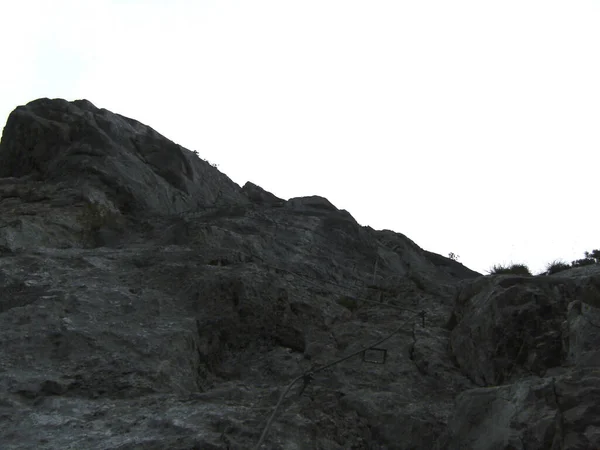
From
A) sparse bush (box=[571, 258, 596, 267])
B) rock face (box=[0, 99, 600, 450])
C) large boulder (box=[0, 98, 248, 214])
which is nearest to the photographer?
rock face (box=[0, 99, 600, 450])

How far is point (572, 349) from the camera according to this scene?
829cm

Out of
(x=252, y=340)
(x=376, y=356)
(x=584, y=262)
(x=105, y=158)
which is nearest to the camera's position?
(x=376, y=356)

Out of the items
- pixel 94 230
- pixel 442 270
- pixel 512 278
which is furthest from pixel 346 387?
pixel 442 270

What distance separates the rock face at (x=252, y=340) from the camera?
709 centimetres

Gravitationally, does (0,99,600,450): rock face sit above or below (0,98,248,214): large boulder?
below

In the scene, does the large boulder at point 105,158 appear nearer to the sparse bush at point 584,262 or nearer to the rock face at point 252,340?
the rock face at point 252,340

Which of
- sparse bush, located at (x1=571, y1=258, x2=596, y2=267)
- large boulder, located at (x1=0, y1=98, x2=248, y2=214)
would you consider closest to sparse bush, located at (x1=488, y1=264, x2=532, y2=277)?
sparse bush, located at (x1=571, y1=258, x2=596, y2=267)

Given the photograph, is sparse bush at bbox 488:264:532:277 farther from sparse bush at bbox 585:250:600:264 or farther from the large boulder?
the large boulder

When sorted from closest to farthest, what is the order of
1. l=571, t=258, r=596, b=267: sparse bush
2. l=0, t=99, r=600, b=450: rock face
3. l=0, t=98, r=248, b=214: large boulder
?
l=0, t=99, r=600, b=450: rock face → l=571, t=258, r=596, b=267: sparse bush → l=0, t=98, r=248, b=214: large boulder

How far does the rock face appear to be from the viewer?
7.09m

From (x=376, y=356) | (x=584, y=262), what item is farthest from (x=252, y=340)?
(x=584, y=262)

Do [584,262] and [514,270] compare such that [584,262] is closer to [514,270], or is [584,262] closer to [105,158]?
[514,270]

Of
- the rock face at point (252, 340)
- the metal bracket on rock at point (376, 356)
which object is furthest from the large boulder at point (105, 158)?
the metal bracket on rock at point (376, 356)

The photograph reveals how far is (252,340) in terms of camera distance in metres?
10.7
